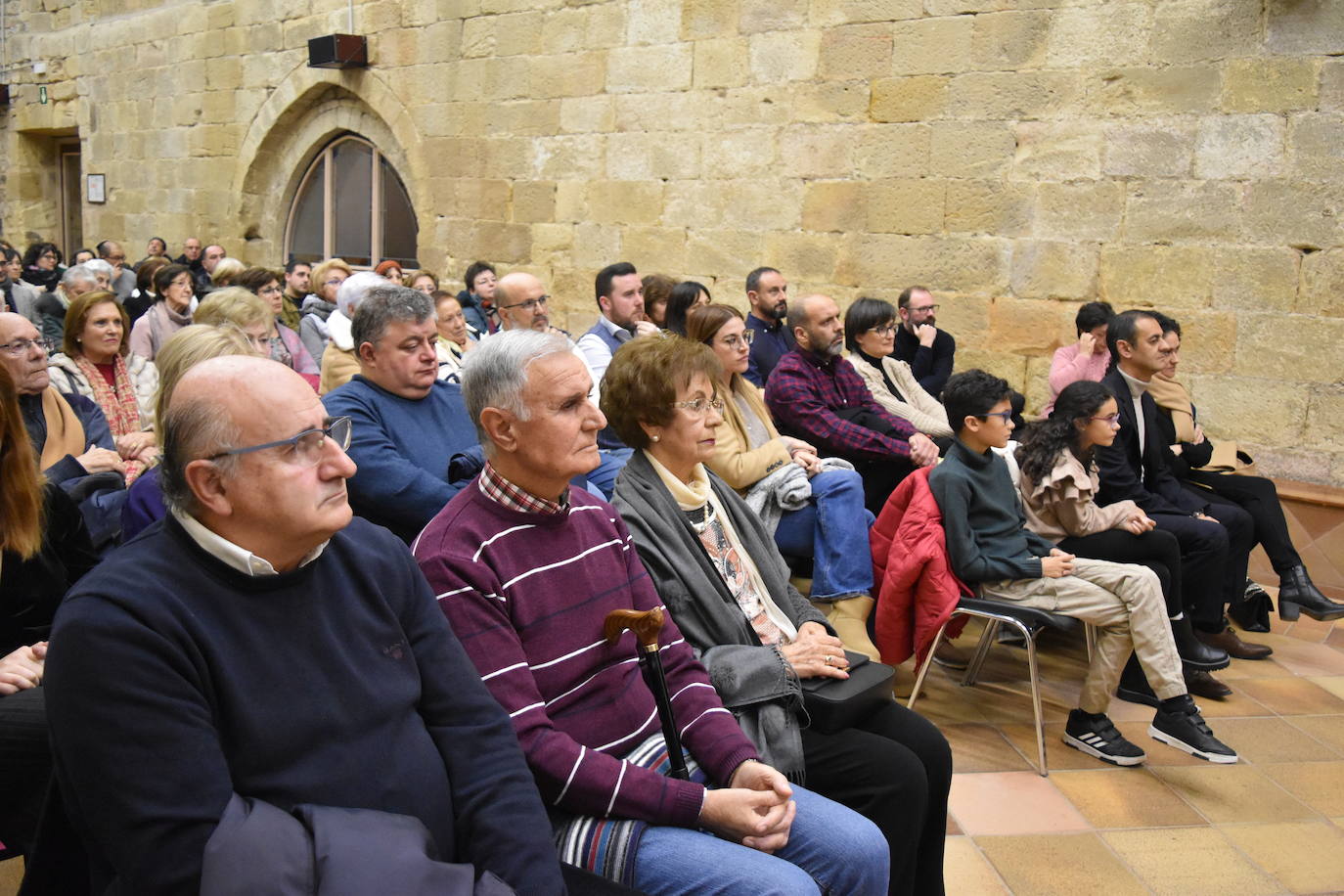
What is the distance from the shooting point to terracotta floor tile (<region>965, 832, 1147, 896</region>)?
9.11 feet

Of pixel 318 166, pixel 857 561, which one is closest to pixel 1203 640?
pixel 857 561

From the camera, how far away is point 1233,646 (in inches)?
180

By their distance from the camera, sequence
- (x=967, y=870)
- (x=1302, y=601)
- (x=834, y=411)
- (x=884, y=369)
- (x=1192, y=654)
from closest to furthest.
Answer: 1. (x=967, y=870)
2. (x=1192, y=654)
3. (x=834, y=411)
4. (x=1302, y=601)
5. (x=884, y=369)

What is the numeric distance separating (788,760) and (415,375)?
1.56 m

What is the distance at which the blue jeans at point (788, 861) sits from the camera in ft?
5.74

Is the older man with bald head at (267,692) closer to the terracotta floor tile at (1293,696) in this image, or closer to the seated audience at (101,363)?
the seated audience at (101,363)

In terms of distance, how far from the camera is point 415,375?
3.12 m

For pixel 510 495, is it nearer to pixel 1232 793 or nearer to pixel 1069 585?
pixel 1069 585

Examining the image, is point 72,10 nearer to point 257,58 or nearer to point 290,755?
point 257,58

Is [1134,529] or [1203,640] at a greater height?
[1134,529]

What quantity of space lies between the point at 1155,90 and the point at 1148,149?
0.29 metres

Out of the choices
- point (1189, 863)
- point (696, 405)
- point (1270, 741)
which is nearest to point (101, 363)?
point (696, 405)

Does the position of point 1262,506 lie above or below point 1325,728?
above

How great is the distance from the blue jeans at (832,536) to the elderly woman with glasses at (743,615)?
2.98 feet
